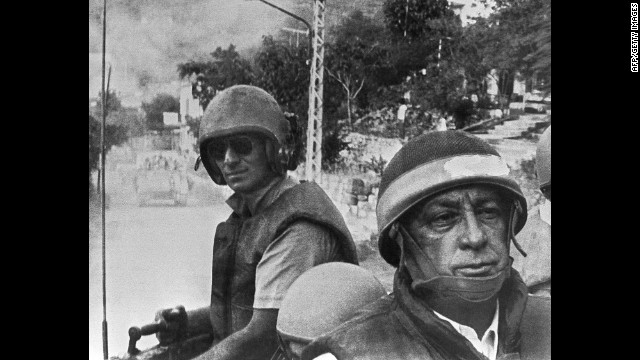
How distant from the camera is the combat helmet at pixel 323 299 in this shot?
6.68m

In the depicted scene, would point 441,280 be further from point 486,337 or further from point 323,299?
point 323,299

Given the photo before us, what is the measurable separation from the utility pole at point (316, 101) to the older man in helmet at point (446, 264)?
0.57 m

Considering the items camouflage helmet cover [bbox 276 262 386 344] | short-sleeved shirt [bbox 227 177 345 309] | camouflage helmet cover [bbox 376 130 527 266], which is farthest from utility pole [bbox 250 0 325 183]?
camouflage helmet cover [bbox 276 262 386 344]

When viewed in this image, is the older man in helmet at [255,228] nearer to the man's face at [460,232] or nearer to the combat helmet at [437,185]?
the combat helmet at [437,185]

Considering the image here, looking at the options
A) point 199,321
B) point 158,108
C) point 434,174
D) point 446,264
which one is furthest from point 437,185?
point 158,108

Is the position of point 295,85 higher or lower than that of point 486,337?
higher

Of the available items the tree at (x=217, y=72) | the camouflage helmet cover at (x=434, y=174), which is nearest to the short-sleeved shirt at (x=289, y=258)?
the camouflage helmet cover at (x=434, y=174)

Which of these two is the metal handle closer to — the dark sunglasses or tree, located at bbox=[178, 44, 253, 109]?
the dark sunglasses

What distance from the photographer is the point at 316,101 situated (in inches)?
286

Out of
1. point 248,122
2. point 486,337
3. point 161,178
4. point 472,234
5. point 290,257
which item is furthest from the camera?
point 161,178

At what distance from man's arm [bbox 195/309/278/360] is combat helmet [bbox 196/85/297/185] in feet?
2.88

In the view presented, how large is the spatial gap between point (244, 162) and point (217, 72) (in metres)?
0.63
